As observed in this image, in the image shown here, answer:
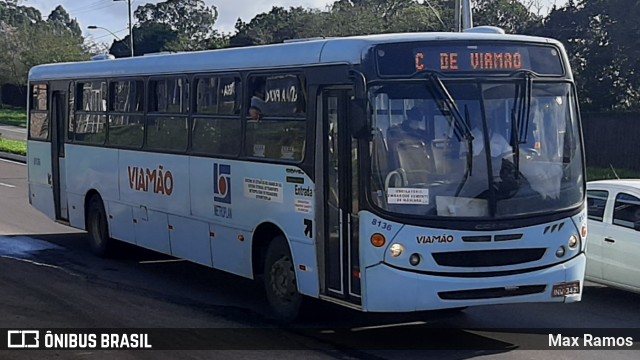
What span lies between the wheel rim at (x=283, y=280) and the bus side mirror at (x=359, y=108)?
78.8 inches

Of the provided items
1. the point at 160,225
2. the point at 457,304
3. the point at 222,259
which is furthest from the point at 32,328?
the point at 457,304

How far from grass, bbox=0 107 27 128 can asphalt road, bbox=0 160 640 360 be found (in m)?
58.7

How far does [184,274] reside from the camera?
14.2 metres

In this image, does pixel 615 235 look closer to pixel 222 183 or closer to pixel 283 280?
pixel 283 280

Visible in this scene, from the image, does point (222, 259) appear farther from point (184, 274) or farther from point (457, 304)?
point (457, 304)

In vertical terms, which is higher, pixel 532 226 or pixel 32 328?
pixel 532 226

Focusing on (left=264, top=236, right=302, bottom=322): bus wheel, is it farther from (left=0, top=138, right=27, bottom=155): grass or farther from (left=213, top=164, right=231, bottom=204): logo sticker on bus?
(left=0, top=138, right=27, bottom=155): grass

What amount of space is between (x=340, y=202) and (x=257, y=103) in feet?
7.09

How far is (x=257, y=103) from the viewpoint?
37.2ft

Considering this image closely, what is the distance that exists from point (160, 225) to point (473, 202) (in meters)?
5.73

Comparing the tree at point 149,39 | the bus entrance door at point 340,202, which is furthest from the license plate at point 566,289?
the tree at point 149,39

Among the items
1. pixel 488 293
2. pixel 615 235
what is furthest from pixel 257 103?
pixel 615 235

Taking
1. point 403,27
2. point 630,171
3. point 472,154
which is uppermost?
point 403,27

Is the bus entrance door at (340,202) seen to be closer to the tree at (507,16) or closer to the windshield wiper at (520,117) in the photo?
the windshield wiper at (520,117)
